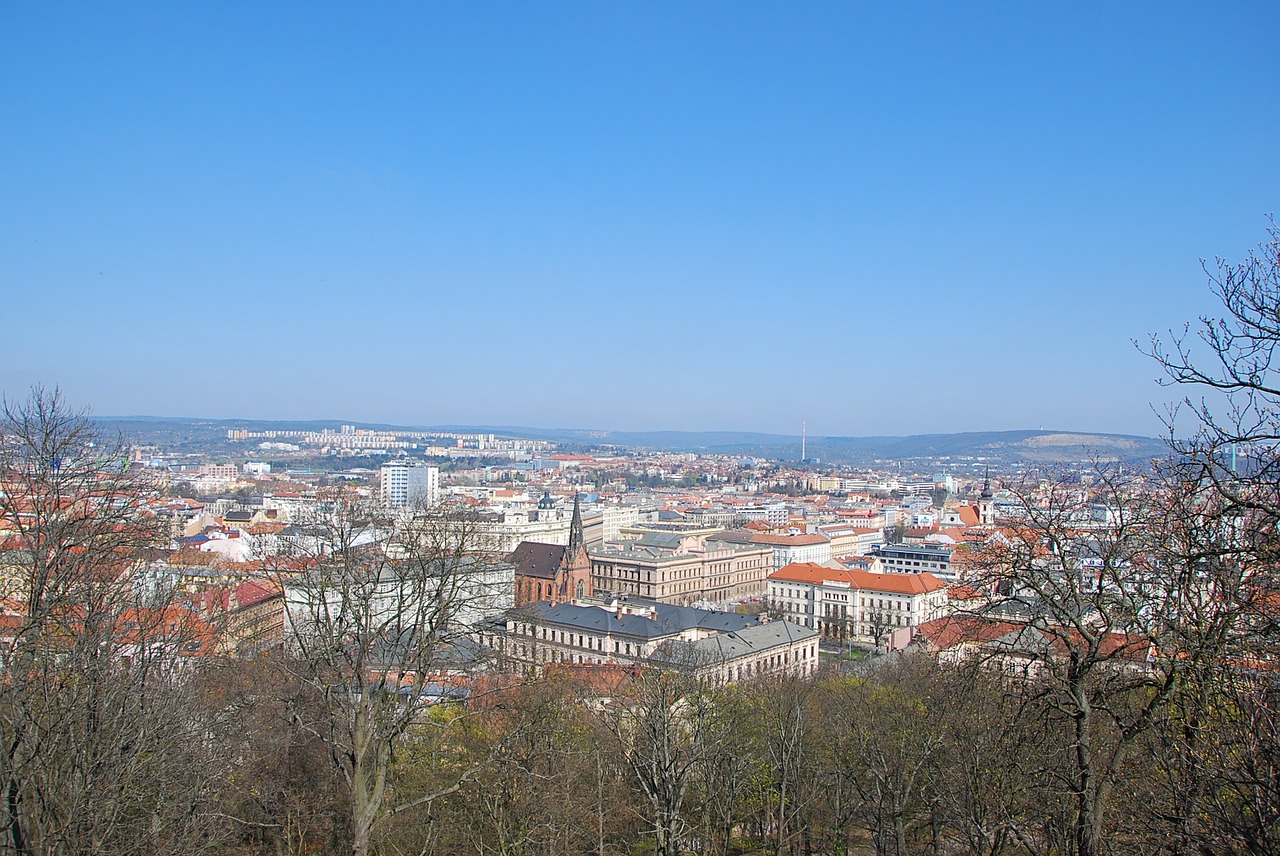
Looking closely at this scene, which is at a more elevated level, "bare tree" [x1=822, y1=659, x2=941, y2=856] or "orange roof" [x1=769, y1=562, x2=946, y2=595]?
"bare tree" [x1=822, y1=659, x2=941, y2=856]

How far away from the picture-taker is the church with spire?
57.7m

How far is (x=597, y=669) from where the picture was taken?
34.8 meters

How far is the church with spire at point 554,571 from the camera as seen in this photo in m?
57.7

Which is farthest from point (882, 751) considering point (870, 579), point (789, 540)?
point (789, 540)

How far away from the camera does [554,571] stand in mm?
58312

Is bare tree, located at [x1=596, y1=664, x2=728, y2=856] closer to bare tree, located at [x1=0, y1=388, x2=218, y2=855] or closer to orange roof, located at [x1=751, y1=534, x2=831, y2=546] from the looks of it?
bare tree, located at [x1=0, y1=388, x2=218, y2=855]

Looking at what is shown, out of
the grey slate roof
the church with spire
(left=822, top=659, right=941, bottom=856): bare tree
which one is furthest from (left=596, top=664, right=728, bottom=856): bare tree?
the church with spire

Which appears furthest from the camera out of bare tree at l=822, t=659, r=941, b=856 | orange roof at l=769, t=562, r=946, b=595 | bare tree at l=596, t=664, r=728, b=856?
orange roof at l=769, t=562, r=946, b=595

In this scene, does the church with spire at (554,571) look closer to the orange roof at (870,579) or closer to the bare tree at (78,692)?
the orange roof at (870,579)

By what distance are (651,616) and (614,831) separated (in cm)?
2389

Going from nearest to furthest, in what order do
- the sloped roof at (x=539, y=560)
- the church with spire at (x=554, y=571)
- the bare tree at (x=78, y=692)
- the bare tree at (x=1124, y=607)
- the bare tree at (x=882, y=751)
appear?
1. the bare tree at (x=1124, y=607)
2. the bare tree at (x=78, y=692)
3. the bare tree at (x=882, y=751)
4. the church with spire at (x=554, y=571)
5. the sloped roof at (x=539, y=560)

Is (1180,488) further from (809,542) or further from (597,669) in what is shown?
(809,542)

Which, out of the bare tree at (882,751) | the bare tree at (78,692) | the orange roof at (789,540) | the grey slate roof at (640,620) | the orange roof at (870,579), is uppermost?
the bare tree at (78,692)

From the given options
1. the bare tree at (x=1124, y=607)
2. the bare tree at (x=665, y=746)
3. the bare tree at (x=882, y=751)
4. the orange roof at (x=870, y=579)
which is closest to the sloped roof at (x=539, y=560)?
the orange roof at (x=870, y=579)
